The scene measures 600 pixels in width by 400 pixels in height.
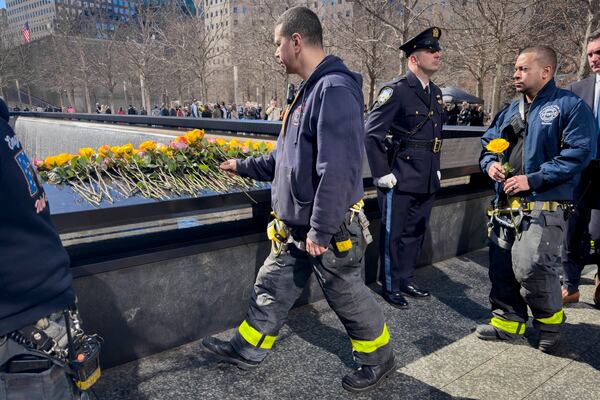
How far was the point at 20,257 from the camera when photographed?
1.47 meters

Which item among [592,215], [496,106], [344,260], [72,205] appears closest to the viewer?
[344,260]

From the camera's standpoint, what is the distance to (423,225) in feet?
13.3

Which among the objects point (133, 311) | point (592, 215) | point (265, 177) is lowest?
point (133, 311)

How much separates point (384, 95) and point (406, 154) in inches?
21.2

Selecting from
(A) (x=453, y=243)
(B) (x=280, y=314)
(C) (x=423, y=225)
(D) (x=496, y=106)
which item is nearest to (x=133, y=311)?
(B) (x=280, y=314)

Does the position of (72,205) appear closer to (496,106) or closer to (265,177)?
(265,177)

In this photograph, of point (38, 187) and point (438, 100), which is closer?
point (38, 187)

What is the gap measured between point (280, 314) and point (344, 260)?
59 centimetres

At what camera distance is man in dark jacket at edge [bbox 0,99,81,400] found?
1424 millimetres

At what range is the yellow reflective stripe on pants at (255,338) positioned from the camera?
2768mm

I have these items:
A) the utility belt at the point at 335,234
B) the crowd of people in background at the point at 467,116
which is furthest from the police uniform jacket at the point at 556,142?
the crowd of people in background at the point at 467,116

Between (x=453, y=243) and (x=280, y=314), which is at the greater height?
(x=280, y=314)

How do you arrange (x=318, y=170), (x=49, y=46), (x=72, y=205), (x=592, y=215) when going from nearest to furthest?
(x=318, y=170) < (x=72, y=205) < (x=592, y=215) < (x=49, y=46)

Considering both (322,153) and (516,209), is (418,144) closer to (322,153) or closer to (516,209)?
(516,209)
